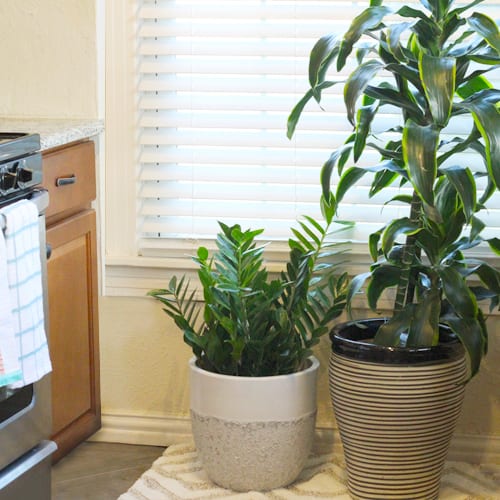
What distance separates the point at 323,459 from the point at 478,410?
1.53ft

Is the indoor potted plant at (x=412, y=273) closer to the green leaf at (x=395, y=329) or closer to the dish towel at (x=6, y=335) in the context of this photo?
the green leaf at (x=395, y=329)

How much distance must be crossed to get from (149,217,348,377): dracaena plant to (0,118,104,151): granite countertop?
17.4 inches

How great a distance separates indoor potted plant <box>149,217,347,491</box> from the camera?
2422 mm

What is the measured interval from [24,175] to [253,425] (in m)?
0.85

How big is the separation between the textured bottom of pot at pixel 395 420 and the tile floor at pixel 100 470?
0.63 meters

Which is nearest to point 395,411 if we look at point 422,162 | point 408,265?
point 408,265

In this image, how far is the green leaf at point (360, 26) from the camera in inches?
83.2

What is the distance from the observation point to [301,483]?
8.36 feet

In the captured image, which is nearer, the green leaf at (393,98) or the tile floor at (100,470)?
the green leaf at (393,98)

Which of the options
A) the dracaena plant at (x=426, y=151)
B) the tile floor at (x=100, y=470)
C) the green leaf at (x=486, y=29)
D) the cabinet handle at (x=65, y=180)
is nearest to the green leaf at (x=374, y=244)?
the dracaena plant at (x=426, y=151)

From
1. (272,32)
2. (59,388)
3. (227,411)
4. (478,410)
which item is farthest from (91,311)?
(478,410)

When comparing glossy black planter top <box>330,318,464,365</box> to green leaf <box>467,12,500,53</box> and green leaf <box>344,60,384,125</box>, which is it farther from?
green leaf <box>467,12,500,53</box>

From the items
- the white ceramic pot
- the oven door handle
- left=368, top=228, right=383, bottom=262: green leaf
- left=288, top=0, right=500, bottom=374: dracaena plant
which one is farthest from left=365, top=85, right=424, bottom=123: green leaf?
the oven door handle

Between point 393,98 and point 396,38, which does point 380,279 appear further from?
point 396,38
